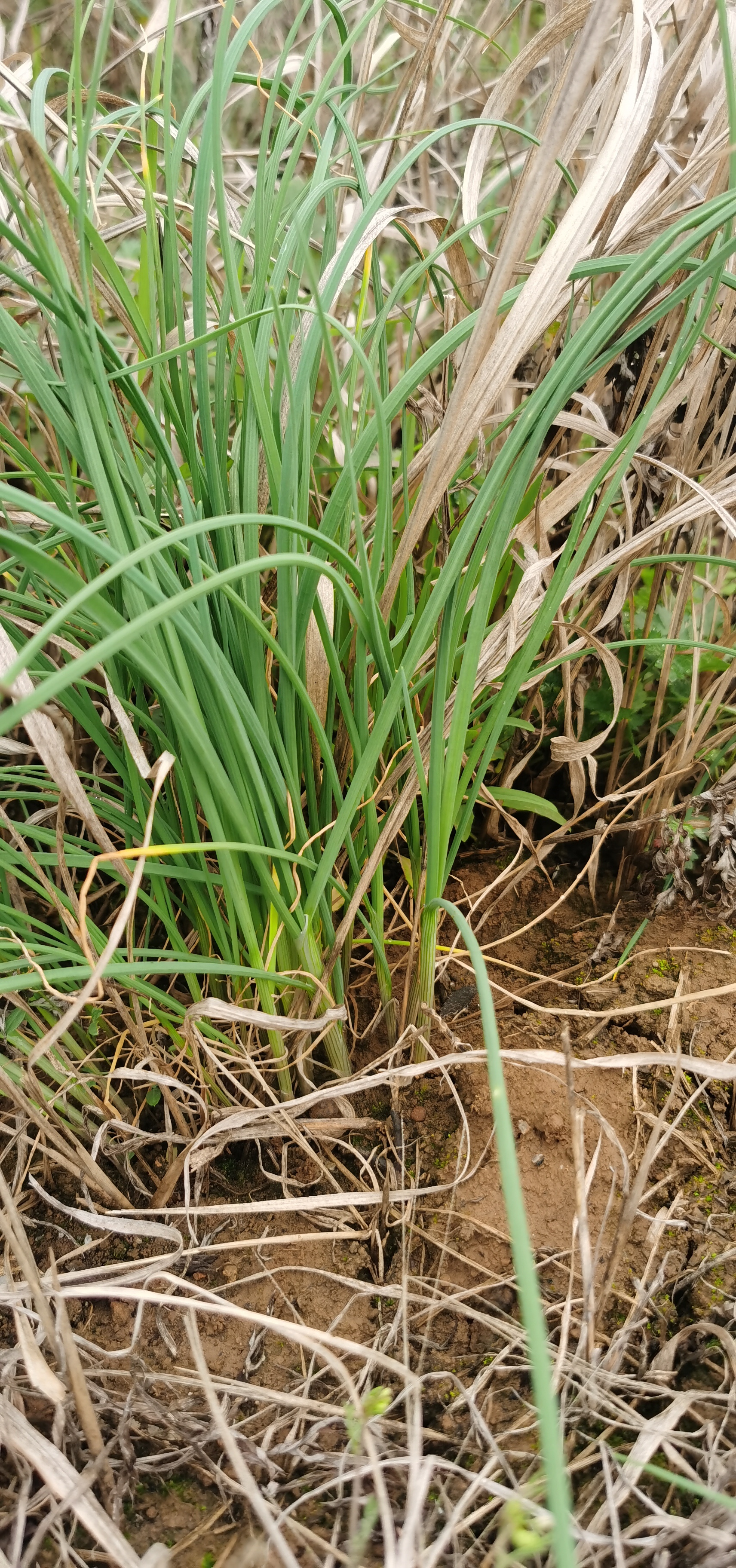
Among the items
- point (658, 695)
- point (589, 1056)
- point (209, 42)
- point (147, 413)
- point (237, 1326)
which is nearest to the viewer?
point (147, 413)

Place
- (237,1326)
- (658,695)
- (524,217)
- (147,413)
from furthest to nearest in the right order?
(658,695)
(237,1326)
(147,413)
(524,217)

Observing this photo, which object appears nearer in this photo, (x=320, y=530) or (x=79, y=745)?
(x=320, y=530)

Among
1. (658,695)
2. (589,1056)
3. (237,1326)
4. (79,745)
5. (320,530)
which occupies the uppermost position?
(320,530)

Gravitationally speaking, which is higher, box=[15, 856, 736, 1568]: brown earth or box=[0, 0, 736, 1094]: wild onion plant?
box=[0, 0, 736, 1094]: wild onion plant

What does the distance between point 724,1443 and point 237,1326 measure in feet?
1.22

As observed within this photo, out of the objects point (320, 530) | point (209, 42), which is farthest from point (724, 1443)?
point (209, 42)

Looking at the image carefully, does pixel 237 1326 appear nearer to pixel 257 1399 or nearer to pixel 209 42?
pixel 257 1399

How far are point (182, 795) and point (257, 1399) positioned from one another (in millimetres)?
451

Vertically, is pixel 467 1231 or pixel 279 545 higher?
pixel 279 545

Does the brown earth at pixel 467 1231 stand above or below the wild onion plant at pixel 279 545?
below

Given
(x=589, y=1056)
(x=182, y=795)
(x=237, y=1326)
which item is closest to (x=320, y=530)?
(x=182, y=795)

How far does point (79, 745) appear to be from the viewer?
0.98 m

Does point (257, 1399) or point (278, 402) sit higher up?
point (278, 402)

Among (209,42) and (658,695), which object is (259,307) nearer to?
(658,695)
